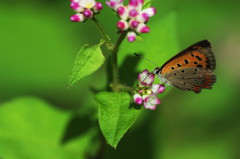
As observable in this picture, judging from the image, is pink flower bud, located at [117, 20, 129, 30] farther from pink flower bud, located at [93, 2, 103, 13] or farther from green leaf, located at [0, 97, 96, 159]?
green leaf, located at [0, 97, 96, 159]

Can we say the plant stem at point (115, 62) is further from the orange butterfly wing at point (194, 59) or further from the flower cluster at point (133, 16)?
the orange butterfly wing at point (194, 59)

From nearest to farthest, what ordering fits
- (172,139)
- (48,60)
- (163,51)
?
1. (163,51)
2. (172,139)
3. (48,60)

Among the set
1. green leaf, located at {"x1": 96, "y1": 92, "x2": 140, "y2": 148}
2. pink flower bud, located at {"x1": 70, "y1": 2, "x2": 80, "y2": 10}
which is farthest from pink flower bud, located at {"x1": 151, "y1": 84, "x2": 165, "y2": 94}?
pink flower bud, located at {"x1": 70, "y1": 2, "x2": 80, "y2": 10}

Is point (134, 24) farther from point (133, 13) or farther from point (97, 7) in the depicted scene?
point (97, 7)

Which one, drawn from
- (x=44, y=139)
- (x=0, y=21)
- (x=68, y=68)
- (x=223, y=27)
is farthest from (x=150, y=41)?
(x=0, y=21)

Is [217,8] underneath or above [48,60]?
underneath

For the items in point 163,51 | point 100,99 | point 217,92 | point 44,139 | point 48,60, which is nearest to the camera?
point 100,99

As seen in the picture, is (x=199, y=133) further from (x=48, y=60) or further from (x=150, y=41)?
(x=48, y=60)
